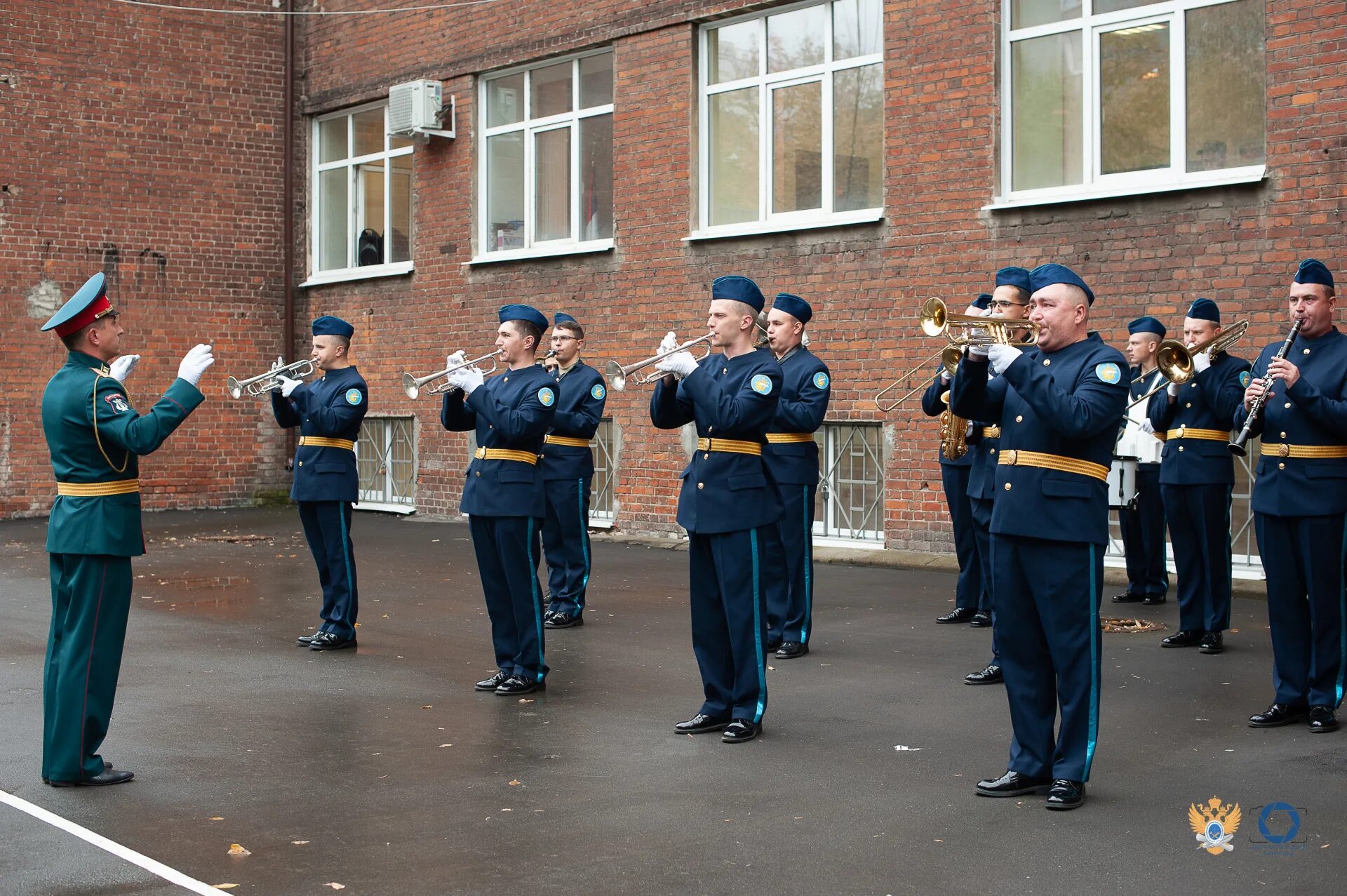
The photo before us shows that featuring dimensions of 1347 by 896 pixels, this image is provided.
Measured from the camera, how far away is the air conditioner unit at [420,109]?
17.6 metres

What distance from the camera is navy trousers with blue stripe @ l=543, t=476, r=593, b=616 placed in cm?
1023

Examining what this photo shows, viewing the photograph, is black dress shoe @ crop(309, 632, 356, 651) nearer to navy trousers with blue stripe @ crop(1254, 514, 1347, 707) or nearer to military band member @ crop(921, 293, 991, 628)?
military band member @ crop(921, 293, 991, 628)

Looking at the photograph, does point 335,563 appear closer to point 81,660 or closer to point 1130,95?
point 81,660

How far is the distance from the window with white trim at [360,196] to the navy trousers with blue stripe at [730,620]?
40.8 ft

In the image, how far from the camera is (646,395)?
15.4 metres

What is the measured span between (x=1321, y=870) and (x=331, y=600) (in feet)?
19.9

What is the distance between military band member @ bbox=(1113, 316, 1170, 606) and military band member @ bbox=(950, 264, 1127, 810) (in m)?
5.11

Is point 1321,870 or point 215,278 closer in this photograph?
point 1321,870

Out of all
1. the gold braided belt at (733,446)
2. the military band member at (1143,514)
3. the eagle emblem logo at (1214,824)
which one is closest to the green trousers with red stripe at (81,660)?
the gold braided belt at (733,446)

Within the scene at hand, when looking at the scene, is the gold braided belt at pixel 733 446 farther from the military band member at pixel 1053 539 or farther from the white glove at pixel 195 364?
the white glove at pixel 195 364

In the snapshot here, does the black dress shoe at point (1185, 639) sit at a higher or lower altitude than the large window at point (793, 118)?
lower

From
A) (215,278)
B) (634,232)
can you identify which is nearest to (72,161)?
(215,278)

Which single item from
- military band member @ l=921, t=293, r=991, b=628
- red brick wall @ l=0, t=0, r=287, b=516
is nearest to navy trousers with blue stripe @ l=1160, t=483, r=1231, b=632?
military band member @ l=921, t=293, r=991, b=628

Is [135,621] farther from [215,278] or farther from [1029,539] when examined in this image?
[215,278]
